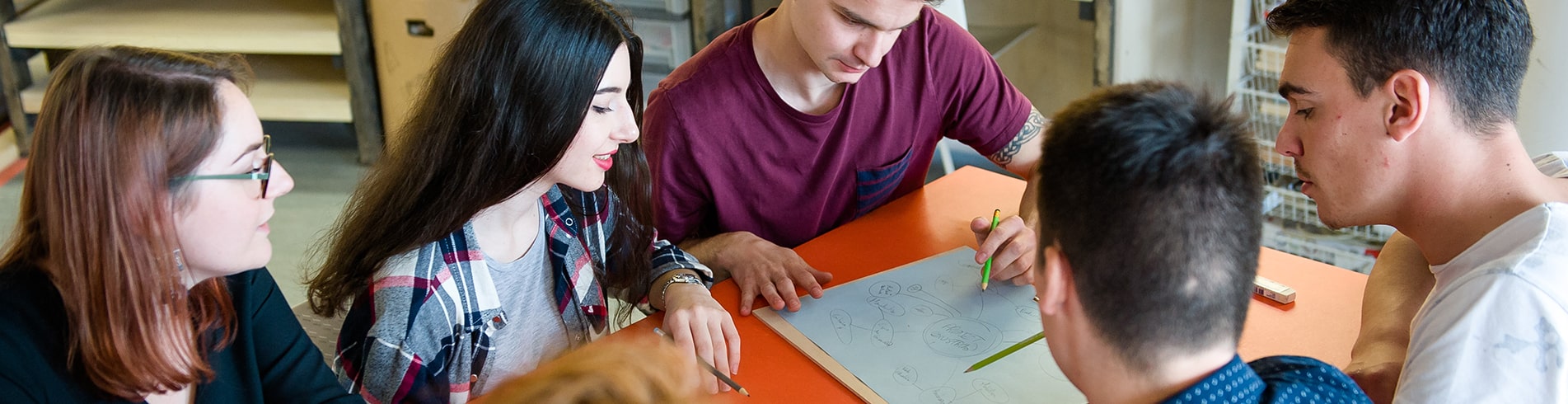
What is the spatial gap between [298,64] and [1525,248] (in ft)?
12.4

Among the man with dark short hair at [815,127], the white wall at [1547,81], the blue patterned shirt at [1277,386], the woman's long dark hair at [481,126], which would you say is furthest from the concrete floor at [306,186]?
the blue patterned shirt at [1277,386]

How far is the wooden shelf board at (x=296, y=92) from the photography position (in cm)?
351

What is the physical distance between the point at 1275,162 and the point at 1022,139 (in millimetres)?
1125

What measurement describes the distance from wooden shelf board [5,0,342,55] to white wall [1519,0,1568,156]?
319cm

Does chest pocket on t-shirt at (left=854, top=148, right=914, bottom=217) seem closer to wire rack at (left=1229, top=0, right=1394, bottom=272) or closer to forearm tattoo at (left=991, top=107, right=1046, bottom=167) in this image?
forearm tattoo at (left=991, top=107, right=1046, bottom=167)

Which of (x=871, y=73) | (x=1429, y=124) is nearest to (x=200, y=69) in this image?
(x=871, y=73)

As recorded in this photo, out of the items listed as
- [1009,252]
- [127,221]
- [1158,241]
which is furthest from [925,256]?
[127,221]

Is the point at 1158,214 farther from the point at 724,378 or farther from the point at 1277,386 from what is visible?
the point at 724,378

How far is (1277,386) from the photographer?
92 centimetres

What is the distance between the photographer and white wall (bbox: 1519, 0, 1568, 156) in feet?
7.45

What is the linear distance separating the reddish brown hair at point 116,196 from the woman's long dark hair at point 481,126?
0.90 feet

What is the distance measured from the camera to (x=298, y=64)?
3.89 metres

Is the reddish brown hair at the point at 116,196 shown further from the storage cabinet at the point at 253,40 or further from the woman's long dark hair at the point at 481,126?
the storage cabinet at the point at 253,40

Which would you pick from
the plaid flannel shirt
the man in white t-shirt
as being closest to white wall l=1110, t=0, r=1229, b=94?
the man in white t-shirt
